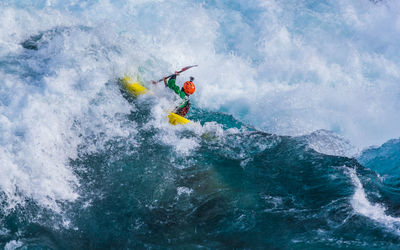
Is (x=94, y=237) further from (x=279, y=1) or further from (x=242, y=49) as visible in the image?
(x=279, y=1)

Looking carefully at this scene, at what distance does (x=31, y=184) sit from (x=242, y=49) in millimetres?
7623

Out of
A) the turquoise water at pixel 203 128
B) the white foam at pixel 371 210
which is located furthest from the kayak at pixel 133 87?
the white foam at pixel 371 210

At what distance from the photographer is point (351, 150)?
27.1 ft

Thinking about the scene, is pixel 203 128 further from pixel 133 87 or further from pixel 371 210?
pixel 371 210

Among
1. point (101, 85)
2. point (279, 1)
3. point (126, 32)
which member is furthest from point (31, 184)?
point (279, 1)

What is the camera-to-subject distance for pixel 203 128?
751 centimetres

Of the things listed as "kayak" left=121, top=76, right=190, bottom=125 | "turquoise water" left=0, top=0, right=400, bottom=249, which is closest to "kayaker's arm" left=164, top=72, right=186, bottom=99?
"turquoise water" left=0, top=0, right=400, bottom=249

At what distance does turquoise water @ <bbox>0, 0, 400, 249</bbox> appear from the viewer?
5.31 metres

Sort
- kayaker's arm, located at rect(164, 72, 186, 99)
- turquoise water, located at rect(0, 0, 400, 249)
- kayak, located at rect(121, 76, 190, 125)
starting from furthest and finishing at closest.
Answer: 1. kayak, located at rect(121, 76, 190, 125)
2. kayaker's arm, located at rect(164, 72, 186, 99)
3. turquoise water, located at rect(0, 0, 400, 249)

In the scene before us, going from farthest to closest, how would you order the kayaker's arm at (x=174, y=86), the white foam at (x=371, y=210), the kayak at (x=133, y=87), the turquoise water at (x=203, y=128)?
1. the kayak at (x=133, y=87)
2. the kayaker's arm at (x=174, y=86)
3. the white foam at (x=371, y=210)
4. the turquoise water at (x=203, y=128)

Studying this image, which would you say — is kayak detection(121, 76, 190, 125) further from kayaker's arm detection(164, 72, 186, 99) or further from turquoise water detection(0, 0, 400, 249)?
kayaker's arm detection(164, 72, 186, 99)

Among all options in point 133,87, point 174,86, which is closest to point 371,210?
point 174,86

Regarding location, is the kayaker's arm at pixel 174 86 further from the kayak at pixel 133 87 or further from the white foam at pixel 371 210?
the white foam at pixel 371 210

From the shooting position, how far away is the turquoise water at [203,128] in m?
5.31
